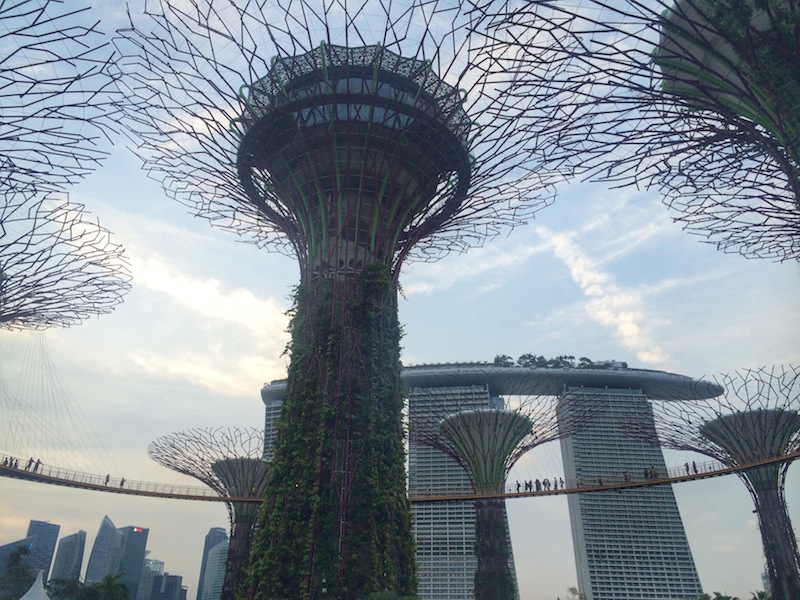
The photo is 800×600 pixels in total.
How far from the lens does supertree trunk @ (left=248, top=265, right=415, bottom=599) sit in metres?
15.2

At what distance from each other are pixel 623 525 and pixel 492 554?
4927cm

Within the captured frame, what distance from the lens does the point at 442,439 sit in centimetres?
3350

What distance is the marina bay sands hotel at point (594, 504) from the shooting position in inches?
2557

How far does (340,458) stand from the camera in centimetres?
1655

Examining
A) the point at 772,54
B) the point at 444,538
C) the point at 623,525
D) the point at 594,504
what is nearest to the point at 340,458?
the point at 772,54

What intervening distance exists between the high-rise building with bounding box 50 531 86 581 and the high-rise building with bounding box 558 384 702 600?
457 feet

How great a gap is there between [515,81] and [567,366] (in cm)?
6903

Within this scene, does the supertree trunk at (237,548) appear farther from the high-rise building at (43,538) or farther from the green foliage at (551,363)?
the high-rise building at (43,538)

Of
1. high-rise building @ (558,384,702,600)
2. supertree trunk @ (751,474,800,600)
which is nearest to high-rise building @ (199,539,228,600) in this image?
high-rise building @ (558,384,702,600)

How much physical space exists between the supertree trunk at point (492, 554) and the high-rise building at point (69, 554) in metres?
162

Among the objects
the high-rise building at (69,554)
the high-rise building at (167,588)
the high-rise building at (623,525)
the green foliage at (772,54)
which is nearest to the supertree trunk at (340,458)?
the green foliage at (772,54)

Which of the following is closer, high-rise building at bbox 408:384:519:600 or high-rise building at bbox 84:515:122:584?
high-rise building at bbox 408:384:519:600

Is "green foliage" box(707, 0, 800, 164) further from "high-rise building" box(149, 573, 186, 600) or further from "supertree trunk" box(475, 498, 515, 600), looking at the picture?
"high-rise building" box(149, 573, 186, 600)

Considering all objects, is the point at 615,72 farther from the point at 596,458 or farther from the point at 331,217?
the point at 596,458
